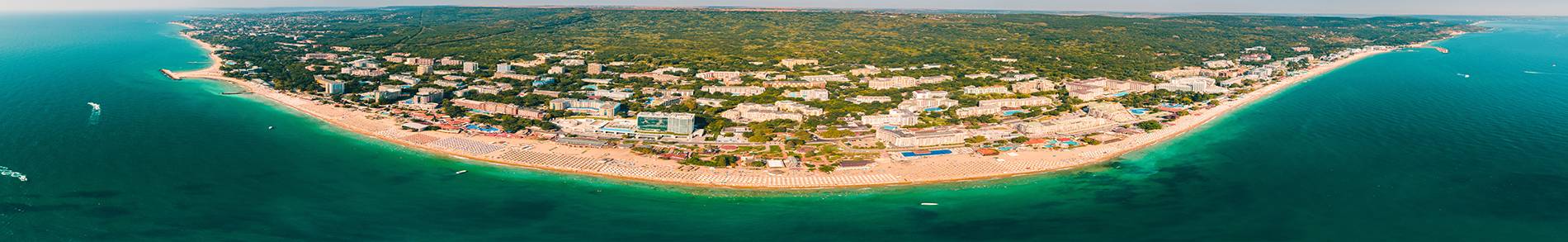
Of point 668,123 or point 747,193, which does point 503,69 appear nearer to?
point 668,123

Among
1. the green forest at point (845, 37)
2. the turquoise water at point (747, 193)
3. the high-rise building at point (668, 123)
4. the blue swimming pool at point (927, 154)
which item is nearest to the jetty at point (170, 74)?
the green forest at point (845, 37)

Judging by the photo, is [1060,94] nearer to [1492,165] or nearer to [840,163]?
[1492,165]

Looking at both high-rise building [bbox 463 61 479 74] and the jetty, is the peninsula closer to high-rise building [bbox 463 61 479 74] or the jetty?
high-rise building [bbox 463 61 479 74]

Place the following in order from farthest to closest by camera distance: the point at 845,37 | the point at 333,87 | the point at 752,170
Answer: the point at 845,37
the point at 333,87
the point at 752,170

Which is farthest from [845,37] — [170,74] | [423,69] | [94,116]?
[94,116]

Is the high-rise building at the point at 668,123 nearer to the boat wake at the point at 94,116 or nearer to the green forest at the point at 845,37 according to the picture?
the boat wake at the point at 94,116

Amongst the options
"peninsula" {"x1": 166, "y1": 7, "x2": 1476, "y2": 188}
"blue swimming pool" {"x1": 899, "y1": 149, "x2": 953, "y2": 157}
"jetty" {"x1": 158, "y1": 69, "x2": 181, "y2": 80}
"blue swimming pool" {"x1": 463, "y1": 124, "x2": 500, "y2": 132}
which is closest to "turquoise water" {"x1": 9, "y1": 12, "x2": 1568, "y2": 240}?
"peninsula" {"x1": 166, "y1": 7, "x2": 1476, "y2": 188}
